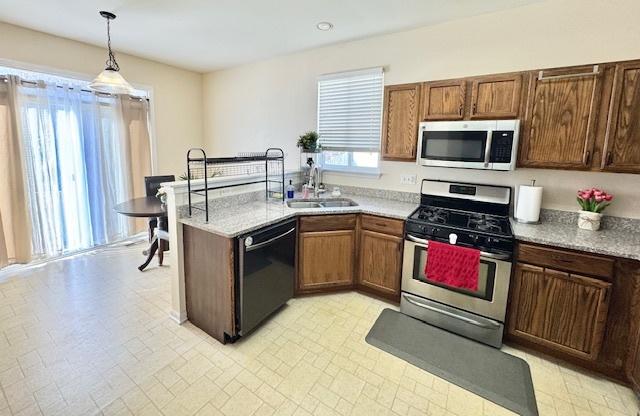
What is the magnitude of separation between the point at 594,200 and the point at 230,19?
3505mm

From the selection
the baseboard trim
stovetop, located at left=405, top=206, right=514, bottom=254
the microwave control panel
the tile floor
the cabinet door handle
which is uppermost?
the microwave control panel

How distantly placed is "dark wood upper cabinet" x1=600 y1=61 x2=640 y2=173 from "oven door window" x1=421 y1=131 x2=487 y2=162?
0.79m

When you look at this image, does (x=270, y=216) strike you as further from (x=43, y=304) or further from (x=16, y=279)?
(x=16, y=279)

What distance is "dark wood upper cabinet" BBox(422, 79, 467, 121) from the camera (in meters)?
2.61

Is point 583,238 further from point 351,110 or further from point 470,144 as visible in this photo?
point 351,110

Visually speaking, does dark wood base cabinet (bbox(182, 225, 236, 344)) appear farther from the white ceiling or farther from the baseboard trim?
the white ceiling

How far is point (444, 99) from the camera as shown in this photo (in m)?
2.69

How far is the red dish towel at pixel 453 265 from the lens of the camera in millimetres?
2234

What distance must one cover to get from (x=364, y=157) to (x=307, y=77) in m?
1.30

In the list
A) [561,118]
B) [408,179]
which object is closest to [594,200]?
[561,118]

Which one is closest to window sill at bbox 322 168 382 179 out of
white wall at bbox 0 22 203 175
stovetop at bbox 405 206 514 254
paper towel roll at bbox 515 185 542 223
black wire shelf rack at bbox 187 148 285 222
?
black wire shelf rack at bbox 187 148 285 222

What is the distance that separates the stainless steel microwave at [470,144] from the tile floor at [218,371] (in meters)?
1.51

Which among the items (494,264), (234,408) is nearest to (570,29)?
(494,264)

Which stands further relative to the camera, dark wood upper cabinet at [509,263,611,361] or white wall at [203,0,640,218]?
white wall at [203,0,640,218]
